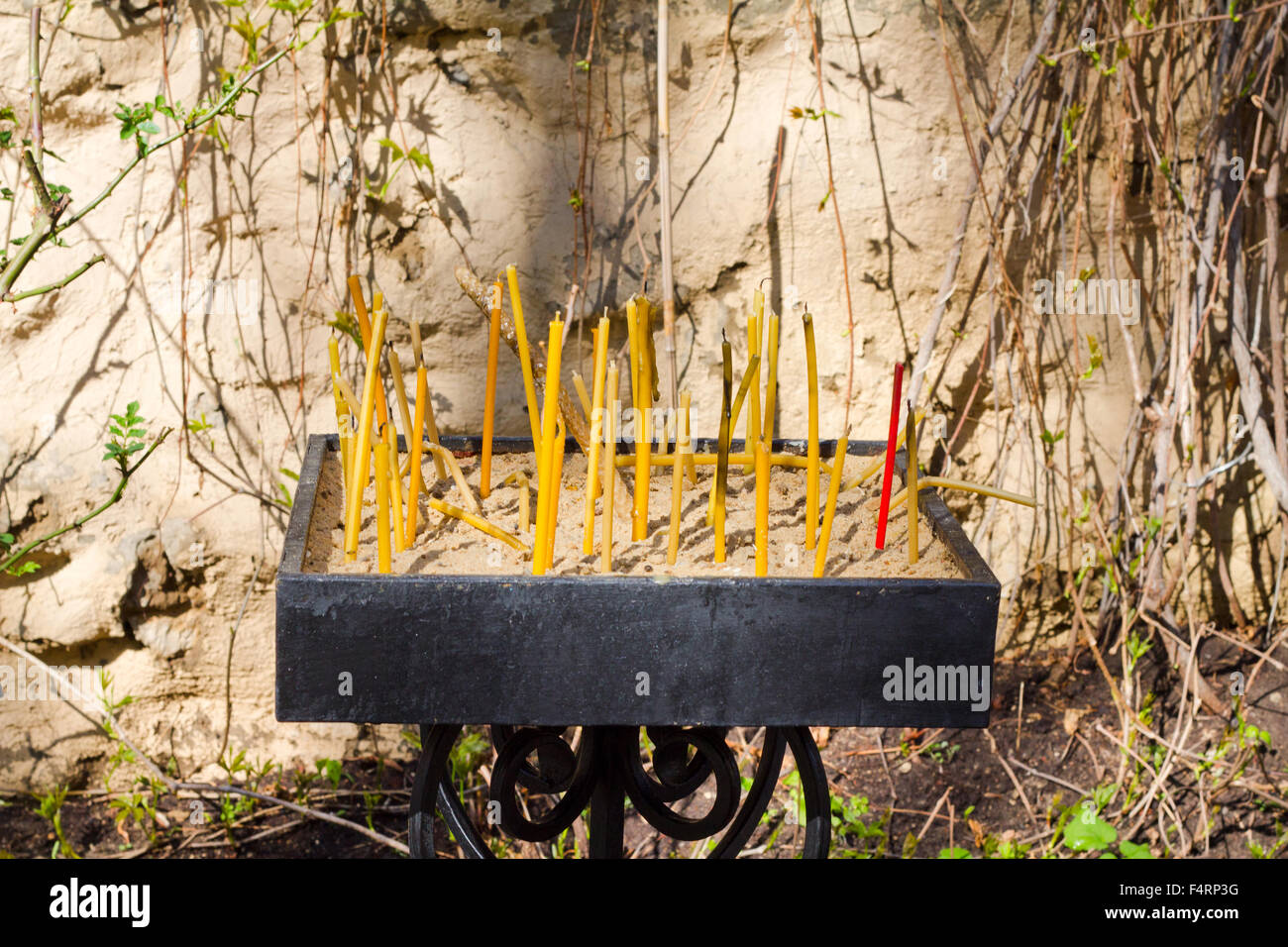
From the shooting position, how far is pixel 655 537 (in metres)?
1.29

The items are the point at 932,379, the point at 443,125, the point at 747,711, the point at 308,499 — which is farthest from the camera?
the point at 932,379

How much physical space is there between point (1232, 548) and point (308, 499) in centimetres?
212

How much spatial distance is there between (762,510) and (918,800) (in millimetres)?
1366

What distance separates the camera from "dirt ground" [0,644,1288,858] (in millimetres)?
2205

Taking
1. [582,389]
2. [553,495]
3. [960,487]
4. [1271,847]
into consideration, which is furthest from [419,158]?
[1271,847]

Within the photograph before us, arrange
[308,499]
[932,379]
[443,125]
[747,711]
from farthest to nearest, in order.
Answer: [932,379], [443,125], [308,499], [747,711]

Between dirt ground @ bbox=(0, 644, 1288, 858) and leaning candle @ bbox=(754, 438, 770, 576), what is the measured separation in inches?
47.6

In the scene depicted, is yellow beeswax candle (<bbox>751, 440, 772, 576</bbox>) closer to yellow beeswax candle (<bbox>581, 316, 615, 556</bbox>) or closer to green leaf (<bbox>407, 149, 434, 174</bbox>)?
yellow beeswax candle (<bbox>581, 316, 615, 556</bbox>)

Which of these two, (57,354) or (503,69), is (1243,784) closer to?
(503,69)

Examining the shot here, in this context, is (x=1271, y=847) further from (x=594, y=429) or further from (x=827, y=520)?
(x=594, y=429)

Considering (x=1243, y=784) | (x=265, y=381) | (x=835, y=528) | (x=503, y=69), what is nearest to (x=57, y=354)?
(x=265, y=381)

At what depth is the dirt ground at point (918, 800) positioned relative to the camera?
2205 mm

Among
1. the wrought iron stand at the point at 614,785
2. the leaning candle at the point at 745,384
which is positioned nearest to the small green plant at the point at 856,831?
the wrought iron stand at the point at 614,785

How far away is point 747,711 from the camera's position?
1.08 metres
